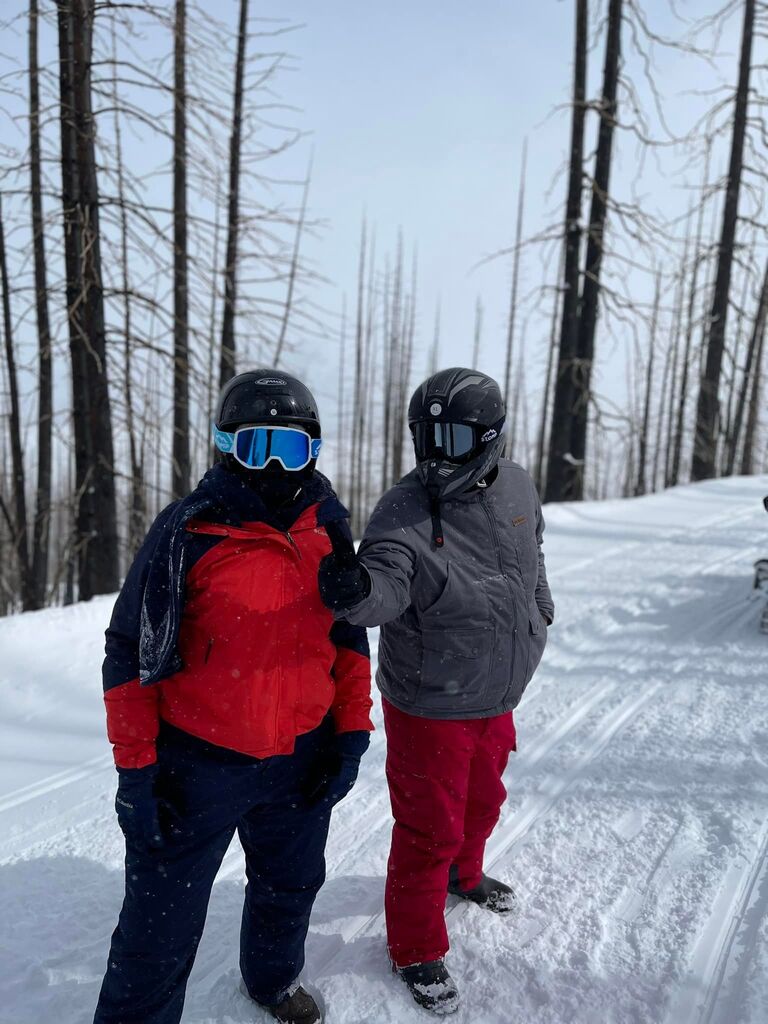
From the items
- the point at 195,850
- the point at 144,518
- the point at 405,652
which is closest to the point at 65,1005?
the point at 195,850

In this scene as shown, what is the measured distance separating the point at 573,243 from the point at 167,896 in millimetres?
11397

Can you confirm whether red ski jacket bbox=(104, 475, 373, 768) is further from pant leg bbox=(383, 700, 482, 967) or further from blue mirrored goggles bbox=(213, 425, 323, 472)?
pant leg bbox=(383, 700, 482, 967)

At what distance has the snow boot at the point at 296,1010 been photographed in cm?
210

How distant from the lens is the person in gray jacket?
7.18ft

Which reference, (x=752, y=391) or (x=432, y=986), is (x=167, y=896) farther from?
(x=752, y=391)

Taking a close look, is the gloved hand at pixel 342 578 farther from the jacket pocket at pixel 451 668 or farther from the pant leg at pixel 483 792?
the pant leg at pixel 483 792

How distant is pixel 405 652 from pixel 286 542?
25.9 inches

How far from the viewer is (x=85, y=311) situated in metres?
6.31

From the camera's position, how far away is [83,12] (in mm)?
5469

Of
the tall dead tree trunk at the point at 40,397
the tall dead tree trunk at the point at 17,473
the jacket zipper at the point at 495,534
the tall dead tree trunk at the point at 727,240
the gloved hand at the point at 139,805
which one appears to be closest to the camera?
the gloved hand at the point at 139,805

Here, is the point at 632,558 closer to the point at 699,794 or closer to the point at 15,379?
the point at 699,794

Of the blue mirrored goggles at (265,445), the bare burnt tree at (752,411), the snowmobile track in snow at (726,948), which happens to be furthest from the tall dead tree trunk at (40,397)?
the bare burnt tree at (752,411)

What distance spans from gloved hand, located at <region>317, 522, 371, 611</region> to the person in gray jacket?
0.89ft

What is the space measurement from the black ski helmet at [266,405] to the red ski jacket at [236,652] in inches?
9.0
